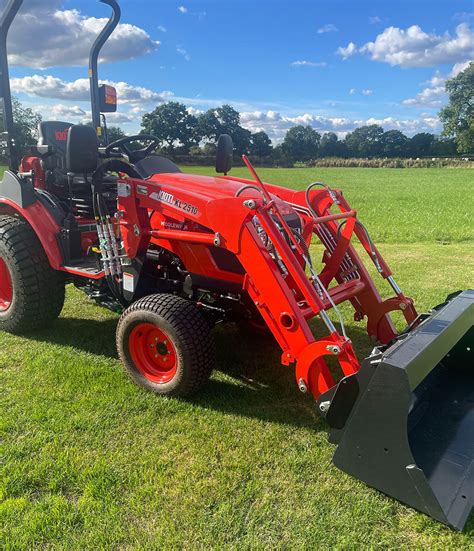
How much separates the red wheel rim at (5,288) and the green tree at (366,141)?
86015 mm

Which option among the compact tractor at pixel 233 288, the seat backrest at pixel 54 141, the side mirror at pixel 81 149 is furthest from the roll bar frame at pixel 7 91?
the side mirror at pixel 81 149

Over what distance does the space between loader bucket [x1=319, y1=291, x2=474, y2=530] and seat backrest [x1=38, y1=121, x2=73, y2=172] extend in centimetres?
320

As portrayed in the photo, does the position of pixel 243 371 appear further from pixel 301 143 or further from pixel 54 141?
pixel 301 143

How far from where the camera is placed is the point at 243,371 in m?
3.66

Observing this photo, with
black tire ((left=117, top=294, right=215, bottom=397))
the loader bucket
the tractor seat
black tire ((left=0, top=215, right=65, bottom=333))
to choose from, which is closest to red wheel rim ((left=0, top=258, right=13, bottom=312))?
black tire ((left=0, top=215, right=65, bottom=333))

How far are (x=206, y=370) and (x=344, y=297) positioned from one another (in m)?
1.00

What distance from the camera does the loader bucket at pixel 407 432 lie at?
2148 millimetres

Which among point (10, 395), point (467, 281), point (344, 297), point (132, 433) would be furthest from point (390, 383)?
point (467, 281)

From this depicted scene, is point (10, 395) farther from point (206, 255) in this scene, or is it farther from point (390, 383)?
point (390, 383)

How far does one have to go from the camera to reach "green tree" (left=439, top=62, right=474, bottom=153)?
75250mm

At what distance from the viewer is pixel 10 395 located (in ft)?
10.8

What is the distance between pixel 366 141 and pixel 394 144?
516cm

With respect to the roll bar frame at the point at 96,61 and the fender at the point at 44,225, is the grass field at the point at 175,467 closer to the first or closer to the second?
the fender at the point at 44,225

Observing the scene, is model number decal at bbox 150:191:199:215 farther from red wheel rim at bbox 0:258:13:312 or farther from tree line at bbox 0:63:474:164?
tree line at bbox 0:63:474:164
